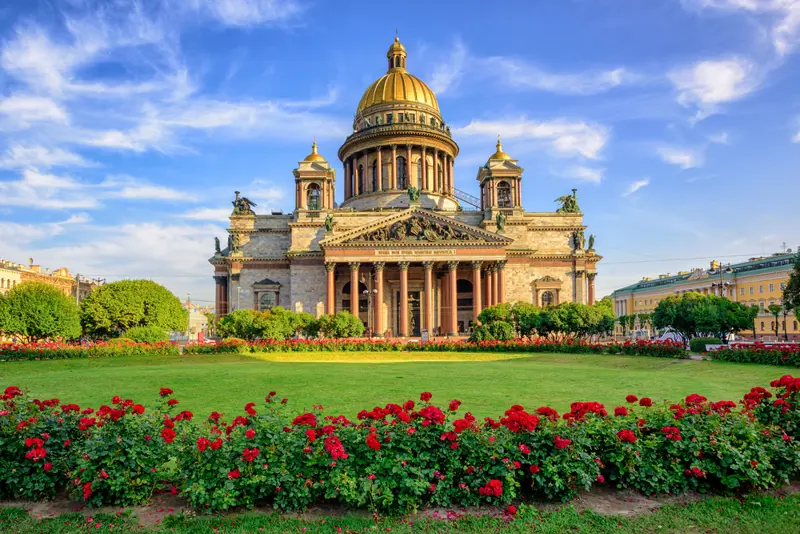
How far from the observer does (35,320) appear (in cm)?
4244

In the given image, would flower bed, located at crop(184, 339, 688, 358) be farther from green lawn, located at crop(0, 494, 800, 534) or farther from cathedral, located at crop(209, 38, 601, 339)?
→ green lawn, located at crop(0, 494, 800, 534)

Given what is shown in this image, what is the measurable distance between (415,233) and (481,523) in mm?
45917

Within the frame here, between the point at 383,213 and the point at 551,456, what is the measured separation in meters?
53.1

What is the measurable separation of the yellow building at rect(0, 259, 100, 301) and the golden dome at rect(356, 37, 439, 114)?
44.1 metres

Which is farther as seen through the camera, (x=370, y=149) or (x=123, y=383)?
(x=370, y=149)

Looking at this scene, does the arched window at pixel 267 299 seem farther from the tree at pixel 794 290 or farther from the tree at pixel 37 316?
the tree at pixel 794 290

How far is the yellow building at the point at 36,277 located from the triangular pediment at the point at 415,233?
135ft

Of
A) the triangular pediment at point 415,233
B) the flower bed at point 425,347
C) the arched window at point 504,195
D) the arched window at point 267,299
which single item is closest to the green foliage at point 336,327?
the flower bed at point 425,347

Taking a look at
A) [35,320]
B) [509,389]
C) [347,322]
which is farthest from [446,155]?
[509,389]

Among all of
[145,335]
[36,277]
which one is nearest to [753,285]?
[145,335]

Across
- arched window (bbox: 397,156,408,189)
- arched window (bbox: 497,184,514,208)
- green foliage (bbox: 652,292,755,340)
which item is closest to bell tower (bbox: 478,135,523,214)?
arched window (bbox: 497,184,514,208)

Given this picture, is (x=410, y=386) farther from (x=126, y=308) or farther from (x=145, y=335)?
(x=126, y=308)

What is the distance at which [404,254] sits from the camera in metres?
51.6

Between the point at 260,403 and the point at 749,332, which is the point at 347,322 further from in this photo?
the point at 749,332
